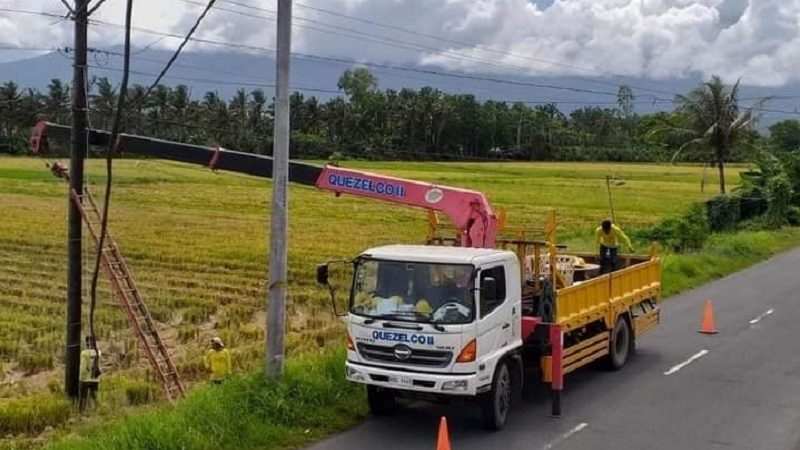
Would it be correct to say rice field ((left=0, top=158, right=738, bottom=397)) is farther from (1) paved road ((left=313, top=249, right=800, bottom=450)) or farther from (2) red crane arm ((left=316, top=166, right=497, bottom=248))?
(1) paved road ((left=313, top=249, right=800, bottom=450))

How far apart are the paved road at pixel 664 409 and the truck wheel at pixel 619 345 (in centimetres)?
17

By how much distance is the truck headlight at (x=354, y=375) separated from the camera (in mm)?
11984

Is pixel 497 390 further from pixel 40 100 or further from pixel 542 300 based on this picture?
pixel 40 100

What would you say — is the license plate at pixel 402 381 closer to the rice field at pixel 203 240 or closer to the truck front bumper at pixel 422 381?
the truck front bumper at pixel 422 381

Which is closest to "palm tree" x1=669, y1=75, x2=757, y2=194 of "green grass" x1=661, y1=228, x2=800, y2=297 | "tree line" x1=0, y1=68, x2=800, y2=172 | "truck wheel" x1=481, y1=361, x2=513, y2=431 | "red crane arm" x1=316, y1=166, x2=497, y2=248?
"green grass" x1=661, y1=228, x2=800, y2=297

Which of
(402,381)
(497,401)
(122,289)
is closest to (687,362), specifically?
(497,401)

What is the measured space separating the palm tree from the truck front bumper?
4462 cm

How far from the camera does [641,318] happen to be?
57.6 ft

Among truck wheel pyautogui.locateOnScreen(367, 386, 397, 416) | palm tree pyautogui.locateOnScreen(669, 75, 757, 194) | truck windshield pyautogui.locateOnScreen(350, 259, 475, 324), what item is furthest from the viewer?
palm tree pyautogui.locateOnScreen(669, 75, 757, 194)

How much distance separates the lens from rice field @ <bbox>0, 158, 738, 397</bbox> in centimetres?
1938

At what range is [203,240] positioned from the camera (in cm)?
3800

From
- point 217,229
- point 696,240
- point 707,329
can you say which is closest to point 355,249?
point 217,229

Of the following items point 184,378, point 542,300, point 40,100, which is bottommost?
point 184,378

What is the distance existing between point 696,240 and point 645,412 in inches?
1019
